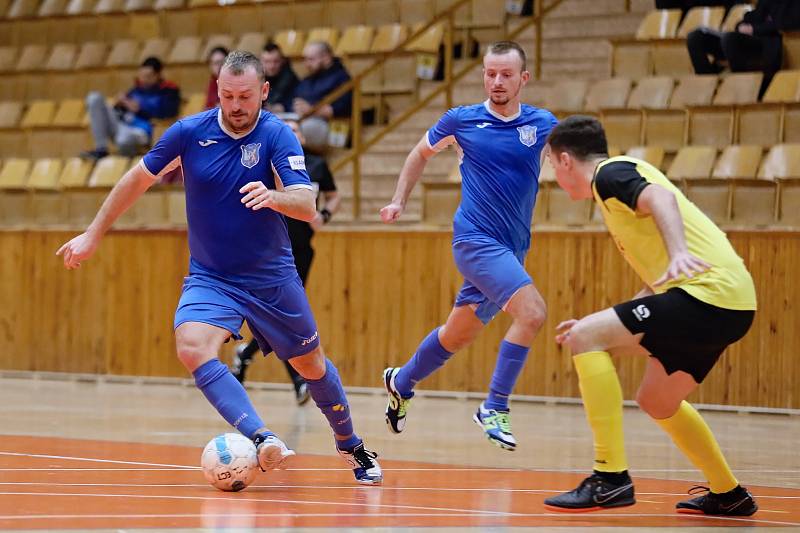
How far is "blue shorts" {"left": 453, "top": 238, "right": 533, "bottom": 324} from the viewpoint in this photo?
665cm

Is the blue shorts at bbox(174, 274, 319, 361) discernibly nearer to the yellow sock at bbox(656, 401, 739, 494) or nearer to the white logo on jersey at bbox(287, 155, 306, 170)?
the white logo on jersey at bbox(287, 155, 306, 170)

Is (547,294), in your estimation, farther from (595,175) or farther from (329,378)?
(595,175)

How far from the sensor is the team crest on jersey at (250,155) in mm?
5648

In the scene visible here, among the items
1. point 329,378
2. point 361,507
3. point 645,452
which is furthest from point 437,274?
point 361,507

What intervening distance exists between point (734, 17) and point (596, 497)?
9.06 m

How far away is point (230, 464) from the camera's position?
5363 mm

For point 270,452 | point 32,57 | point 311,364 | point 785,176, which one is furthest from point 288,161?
point 32,57

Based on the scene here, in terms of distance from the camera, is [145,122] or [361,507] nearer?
[361,507]

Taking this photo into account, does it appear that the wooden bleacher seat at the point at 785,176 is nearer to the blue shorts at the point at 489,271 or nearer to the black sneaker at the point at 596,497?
the blue shorts at the point at 489,271

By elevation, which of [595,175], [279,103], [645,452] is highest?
[279,103]

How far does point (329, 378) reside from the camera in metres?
5.99

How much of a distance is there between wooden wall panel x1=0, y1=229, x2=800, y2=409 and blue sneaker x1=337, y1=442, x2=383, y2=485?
5.01 m

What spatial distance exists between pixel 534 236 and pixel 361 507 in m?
6.16

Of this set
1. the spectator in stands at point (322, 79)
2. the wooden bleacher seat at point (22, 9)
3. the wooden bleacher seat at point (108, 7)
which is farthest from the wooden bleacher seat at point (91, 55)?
the spectator in stands at point (322, 79)
